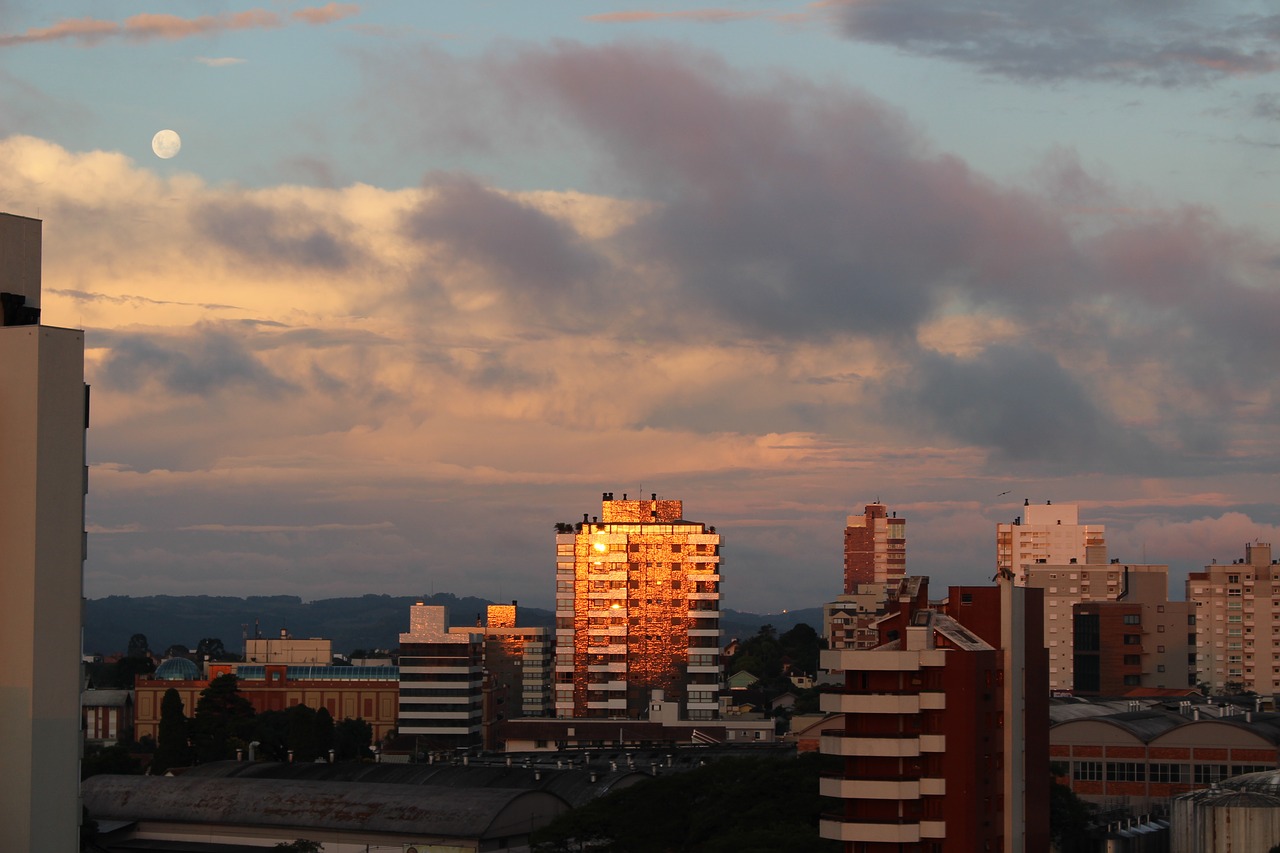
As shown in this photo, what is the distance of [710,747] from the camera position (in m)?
158

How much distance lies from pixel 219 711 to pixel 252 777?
177ft

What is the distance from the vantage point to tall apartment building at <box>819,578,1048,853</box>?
71.6 meters

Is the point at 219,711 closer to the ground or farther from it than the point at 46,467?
closer to the ground

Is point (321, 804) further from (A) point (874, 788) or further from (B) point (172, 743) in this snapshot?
(A) point (874, 788)

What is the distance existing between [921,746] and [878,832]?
3.54m

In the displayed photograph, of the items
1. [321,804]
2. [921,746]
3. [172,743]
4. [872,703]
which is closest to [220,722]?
[172,743]

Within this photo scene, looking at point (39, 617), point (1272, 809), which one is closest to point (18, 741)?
point (39, 617)

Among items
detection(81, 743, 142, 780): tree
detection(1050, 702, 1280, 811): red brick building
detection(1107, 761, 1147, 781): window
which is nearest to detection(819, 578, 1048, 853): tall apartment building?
detection(1050, 702, 1280, 811): red brick building

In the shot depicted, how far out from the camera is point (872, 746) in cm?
7150

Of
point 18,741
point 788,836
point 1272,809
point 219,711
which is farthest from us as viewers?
point 219,711

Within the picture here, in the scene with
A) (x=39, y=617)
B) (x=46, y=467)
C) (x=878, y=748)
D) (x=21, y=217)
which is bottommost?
(x=878, y=748)

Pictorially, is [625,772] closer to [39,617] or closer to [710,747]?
[710,747]

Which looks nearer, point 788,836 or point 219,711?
point 788,836

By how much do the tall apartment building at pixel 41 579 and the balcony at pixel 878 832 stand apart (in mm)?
38579
